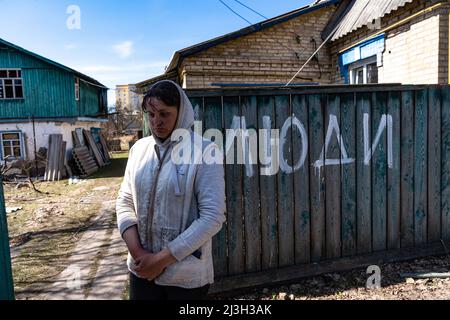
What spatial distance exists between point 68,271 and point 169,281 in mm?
3558

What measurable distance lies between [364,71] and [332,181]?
226 inches

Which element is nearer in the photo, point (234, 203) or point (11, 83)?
point (234, 203)

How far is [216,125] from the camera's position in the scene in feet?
10.7

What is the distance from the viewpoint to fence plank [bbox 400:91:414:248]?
12.4 feet

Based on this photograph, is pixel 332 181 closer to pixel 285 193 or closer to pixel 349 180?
pixel 349 180

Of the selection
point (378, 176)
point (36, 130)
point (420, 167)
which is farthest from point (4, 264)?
point (36, 130)

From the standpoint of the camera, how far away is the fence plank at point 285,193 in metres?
3.42

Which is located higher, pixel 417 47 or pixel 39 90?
pixel 39 90

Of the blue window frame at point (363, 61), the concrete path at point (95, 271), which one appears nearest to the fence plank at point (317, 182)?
the concrete path at point (95, 271)

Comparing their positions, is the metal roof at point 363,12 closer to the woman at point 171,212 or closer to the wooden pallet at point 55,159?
the woman at point 171,212

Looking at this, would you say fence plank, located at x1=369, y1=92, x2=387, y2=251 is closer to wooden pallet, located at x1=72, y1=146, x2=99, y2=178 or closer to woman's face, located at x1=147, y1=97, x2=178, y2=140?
woman's face, located at x1=147, y1=97, x2=178, y2=140

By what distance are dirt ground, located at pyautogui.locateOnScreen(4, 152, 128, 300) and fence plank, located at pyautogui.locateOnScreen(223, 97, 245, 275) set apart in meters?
2.51

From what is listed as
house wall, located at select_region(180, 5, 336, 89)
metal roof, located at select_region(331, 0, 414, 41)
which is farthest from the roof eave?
metal roof, located at select_region(331, 0, 414, 41)
